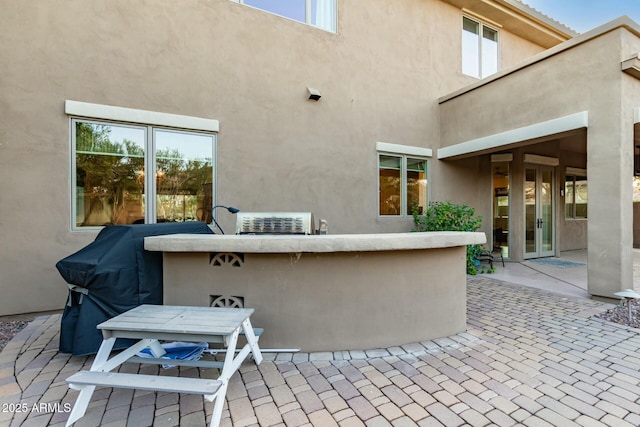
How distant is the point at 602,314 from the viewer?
405 centimetres

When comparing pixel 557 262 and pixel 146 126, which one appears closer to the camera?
pixel 146 126

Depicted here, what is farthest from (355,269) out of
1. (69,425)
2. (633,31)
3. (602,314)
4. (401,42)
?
(401,42)

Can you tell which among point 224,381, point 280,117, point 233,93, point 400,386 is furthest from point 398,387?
point 233,93

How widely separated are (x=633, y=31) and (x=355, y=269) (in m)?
5.75

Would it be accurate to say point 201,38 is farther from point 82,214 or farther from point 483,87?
point 483,87

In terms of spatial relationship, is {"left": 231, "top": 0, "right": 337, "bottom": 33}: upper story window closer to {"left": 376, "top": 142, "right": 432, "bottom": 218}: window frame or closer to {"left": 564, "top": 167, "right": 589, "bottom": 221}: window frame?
{"left": 376, "top": 142, "right": 432, "bottom": 218}: window frame

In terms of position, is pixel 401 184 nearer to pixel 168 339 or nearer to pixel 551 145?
pixel 551 145

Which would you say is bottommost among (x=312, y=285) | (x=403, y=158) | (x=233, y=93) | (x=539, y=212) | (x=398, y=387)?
(x=398, y=387)

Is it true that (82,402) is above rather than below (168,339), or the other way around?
below

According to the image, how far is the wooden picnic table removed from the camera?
1.89 meters

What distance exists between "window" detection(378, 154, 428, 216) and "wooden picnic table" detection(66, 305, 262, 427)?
5.05m

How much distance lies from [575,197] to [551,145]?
10.3ft

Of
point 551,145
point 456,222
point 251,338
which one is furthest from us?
point 551,145

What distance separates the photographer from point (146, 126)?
4703 mm
